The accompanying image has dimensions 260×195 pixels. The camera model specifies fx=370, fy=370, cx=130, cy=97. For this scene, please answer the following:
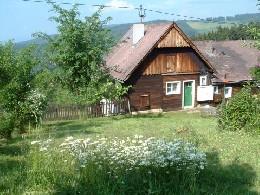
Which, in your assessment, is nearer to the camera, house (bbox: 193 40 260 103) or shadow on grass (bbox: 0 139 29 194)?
shadow on grass (bbox: 0 139 29 194)

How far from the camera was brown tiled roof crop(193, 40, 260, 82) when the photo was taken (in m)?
35.5

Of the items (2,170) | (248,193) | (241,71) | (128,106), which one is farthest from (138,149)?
(241,71)

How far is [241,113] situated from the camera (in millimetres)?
14359

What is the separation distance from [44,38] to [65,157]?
18.3 meters

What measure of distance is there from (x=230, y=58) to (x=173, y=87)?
33.8 feet

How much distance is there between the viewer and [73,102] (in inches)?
956

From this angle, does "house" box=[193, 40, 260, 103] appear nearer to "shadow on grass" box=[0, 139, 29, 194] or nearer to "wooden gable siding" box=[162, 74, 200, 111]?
"wooden gable siding" box=[162, 74, 200, 111]

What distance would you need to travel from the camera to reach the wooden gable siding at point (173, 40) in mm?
28759

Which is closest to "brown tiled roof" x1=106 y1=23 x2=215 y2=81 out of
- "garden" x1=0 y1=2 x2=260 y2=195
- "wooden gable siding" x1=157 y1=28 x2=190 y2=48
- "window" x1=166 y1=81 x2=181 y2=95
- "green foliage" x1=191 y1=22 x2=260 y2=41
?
"wooden gable siding" x1=157 y1=28 x2=190 y2=48

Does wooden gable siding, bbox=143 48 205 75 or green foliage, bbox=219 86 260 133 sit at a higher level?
wooden gable siding, bbox=143 48 205 75

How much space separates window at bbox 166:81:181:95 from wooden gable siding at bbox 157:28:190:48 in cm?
350

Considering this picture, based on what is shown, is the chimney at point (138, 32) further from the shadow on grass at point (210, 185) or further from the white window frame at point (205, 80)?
the shadow on grass at point (210, 185)

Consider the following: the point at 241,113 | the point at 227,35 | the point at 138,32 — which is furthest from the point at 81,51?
the point at 227,35

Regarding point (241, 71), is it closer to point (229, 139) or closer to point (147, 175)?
point (229, 139)
